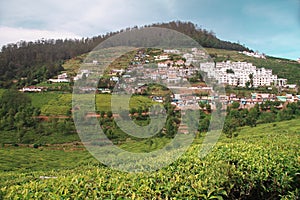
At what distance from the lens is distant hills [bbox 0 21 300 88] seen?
142ft

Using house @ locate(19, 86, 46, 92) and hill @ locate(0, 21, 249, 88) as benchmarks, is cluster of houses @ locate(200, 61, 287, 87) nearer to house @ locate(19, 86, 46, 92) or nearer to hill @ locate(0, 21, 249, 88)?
hill @ locate(0, 21, 249, 88)

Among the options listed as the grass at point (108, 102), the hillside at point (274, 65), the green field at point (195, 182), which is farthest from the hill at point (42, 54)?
the green field at point (195, 182)

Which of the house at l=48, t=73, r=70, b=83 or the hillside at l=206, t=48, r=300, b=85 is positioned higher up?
the hillside at l=206, t=48, r=300, b=85

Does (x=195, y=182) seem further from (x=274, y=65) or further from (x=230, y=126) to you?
(x=274, y=65)

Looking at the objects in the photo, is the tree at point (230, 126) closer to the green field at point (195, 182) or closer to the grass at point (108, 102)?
the grass at point (108, 102)

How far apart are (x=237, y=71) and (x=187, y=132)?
2570 centimetres

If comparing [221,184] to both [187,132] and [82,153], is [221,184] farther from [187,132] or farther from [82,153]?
[82,153]

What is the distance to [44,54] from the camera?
5184 cm

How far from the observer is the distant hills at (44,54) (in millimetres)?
43281

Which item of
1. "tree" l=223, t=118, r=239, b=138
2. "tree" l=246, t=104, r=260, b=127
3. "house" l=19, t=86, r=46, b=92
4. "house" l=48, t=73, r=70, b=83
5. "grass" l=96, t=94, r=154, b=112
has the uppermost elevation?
"house" l=48, t=73, r=70, b=83

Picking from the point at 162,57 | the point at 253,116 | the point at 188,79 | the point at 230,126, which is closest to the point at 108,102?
the point at 188,79

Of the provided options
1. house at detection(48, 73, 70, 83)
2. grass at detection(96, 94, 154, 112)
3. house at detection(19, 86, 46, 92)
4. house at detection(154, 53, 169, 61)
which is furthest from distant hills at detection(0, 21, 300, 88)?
grass at detection(96, 94, 154, 112)

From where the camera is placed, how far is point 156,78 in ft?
92.8

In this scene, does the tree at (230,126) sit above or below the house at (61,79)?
below
